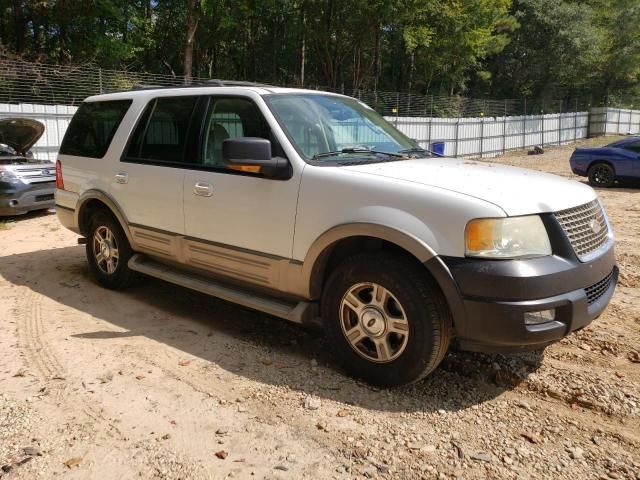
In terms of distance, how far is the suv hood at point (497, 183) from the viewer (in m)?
3.18

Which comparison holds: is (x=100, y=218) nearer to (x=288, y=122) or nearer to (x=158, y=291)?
(x=158, y=291)

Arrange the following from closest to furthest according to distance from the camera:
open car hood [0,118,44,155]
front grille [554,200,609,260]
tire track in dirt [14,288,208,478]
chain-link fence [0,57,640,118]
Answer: tire track in dirt [14,288,208,478], front grille [554,200,609,260], open car hood [0,118,44,155], chain-link fence [0,57,640,118]

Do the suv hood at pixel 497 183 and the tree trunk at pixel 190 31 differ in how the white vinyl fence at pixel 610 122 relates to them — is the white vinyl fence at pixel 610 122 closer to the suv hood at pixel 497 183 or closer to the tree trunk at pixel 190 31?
the tree trunk at pixel 190 31

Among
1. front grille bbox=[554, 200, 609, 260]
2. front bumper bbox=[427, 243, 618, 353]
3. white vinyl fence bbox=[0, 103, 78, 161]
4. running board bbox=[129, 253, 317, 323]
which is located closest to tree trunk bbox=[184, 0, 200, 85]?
white vinyl fence bbox=[0, 103, 78, 161]

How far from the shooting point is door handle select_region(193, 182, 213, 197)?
431cm

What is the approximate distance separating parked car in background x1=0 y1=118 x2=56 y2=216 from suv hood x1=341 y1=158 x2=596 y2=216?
7.68m

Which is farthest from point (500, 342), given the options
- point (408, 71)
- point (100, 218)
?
point (408, 71)

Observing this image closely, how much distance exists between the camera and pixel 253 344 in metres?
4.35

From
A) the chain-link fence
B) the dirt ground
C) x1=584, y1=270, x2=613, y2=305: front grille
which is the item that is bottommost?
the dirt ground

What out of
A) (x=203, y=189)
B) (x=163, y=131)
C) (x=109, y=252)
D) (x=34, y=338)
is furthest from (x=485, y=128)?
(x=34, y=338)

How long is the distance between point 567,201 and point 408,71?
4226 centimetres

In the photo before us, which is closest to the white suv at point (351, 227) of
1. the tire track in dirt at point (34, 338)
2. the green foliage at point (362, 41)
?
the tire track in dirt at point (34, 338)

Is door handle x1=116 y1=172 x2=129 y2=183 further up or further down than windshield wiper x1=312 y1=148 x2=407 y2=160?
further down

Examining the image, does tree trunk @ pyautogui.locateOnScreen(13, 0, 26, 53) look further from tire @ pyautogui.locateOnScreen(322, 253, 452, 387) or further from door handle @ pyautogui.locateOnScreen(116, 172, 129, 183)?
tire @ pyautogui.locateOnScreen(322, 253, 452, 387)
